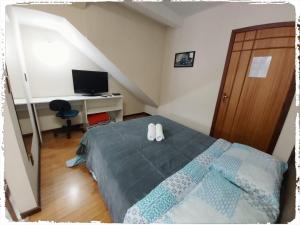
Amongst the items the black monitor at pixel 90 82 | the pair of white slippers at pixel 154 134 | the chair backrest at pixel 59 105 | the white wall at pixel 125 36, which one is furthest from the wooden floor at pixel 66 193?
the white wall at pixel 125 36

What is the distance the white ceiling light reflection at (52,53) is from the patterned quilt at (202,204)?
300cm

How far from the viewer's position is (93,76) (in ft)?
→ 9.83

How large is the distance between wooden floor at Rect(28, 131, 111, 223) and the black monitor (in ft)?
4.55

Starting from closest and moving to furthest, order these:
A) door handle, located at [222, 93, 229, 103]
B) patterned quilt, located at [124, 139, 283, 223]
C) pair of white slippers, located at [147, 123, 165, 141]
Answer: patterned quilt, located at [124, 139, 283, 223] → pair of white slippers, located at [147, 123, 165, 141] → door handle, located at [222, 93, 229, 103]

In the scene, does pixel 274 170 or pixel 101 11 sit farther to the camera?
pixel 101 11

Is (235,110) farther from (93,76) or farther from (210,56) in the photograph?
(93,76)

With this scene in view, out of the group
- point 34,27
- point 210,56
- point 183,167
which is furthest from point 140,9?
point 183,167

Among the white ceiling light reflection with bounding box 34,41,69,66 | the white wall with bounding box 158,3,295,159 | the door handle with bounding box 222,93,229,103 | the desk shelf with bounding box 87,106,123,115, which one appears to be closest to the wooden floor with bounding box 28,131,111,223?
the desk shelf with bounding box 87,106,123,115

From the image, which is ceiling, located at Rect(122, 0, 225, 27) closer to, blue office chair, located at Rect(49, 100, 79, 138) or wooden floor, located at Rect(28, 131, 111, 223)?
blue office chair, located at Rect(49, 100, 79, 138)

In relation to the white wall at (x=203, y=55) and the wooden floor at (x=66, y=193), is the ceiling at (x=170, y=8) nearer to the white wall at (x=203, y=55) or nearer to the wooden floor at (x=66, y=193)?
the white wall at (x=203, y=55)

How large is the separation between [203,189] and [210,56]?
235cm

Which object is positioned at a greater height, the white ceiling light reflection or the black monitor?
Result: the white ceiling light reflection

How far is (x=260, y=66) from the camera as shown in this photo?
1.88 meters

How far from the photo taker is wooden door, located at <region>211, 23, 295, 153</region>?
1.68 m
